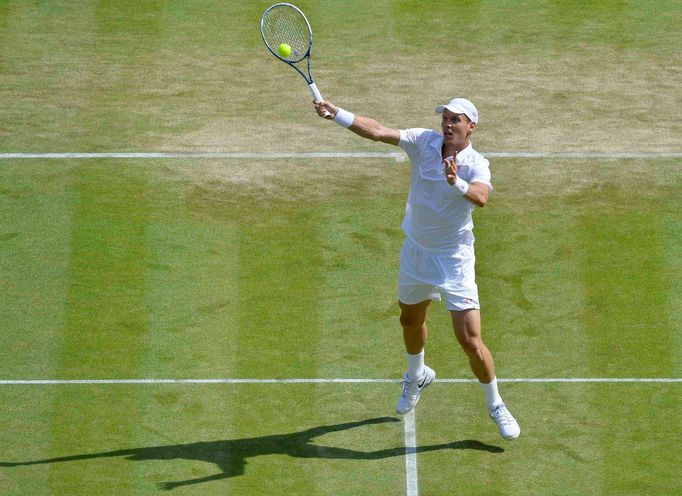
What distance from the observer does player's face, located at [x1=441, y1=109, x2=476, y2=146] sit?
942 cm

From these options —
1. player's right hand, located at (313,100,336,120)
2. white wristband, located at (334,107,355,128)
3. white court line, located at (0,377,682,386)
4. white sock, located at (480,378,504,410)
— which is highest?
player's right hand, located at (313,100,336,120)

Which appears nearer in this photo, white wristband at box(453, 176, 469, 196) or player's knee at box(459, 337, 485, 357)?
white wristband at box(453, 176, 469, 196)

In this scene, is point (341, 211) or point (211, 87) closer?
point (341, 211)

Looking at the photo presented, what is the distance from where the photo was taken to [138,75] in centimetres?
1497

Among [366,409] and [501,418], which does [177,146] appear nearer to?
[366,409]

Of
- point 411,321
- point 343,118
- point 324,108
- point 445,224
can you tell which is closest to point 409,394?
point 411,321

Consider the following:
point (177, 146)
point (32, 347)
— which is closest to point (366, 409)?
point (32, 347)

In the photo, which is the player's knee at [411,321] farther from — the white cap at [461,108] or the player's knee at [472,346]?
the white cap at [461,108]

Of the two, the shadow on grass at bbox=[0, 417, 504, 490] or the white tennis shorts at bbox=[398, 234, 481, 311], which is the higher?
the white tennis shorts at bbox=[398, 234, 481, 311]

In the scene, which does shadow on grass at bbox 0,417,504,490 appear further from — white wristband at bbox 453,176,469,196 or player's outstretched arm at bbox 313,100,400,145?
player's outstretched arm at bbox 313,100,400,145

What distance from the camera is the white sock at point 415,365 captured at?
33.3 feet

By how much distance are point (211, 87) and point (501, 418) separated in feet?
20.8

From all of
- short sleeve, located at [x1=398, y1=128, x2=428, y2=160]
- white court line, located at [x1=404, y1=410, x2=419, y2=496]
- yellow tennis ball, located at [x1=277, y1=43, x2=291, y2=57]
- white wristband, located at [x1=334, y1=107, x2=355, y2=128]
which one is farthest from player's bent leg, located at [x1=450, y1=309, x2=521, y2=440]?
yellow tennis ball, located at [x1=277, y1=43, x2=291, y2=57]

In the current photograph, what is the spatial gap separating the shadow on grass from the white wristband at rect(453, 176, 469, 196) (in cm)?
206
